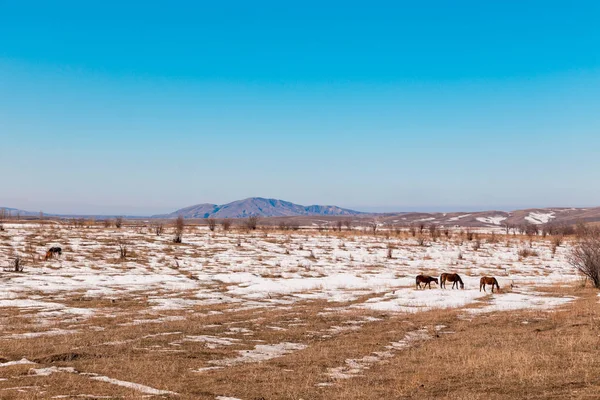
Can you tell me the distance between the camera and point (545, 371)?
416 inches

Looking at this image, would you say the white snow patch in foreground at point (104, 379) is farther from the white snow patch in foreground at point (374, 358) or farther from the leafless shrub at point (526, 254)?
the leafless shrub at point (526, 254)

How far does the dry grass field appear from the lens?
9.98 m

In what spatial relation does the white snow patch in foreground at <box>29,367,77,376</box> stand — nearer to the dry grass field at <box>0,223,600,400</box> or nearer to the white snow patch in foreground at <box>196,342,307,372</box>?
the dry grass field at <box>0,223,600,400</box>

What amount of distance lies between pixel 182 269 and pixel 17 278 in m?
Result: 11.8

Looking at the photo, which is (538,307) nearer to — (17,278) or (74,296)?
(74,296)

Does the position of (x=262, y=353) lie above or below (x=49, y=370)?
below

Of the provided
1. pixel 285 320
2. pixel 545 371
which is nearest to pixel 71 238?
pixel 285 320

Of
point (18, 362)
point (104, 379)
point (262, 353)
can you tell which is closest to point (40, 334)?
point (18, 362)

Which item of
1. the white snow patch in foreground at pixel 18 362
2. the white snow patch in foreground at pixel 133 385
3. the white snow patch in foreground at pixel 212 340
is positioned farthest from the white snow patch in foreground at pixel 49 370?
the white snow patch in foreground at pixel 212 340

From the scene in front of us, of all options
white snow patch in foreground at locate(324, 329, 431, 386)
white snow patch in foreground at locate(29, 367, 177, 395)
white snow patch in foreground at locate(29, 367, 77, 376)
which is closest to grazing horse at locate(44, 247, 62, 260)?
white snow patch in foreground at locate(29, 367, 77, 376)

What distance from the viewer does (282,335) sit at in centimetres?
1628

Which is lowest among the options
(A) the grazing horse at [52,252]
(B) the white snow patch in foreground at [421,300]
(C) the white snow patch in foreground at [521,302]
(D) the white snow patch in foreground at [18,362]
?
(B) the white snow patch in foreground at [421,300]

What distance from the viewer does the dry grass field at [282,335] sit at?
32.8ft

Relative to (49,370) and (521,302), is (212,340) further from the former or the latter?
(521,302)
